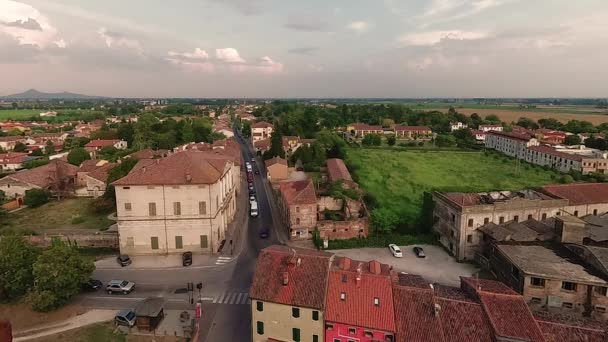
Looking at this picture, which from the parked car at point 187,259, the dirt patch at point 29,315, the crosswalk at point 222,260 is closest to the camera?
the dirt patch at point 29,315

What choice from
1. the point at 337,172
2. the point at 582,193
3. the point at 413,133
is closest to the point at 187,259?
the point at 337,172

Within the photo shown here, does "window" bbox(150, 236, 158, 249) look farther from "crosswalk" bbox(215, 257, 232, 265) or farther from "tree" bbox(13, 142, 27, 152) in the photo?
"tree" bbox(13, 142, 27, 152)

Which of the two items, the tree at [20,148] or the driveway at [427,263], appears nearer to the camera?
the driveway at [427,263]

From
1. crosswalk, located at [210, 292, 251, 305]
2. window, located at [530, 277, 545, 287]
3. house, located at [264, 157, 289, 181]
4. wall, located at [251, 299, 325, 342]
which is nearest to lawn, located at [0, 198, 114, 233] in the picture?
crosswalk, located at [210, 292, 251, 305]

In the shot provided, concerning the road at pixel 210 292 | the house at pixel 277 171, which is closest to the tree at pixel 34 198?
the road at pixel 210 292

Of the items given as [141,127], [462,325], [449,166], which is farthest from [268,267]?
[141,127]

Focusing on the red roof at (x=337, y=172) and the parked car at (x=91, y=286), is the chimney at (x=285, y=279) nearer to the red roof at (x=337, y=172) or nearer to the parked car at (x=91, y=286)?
the parked car at (x=91, y=286)
